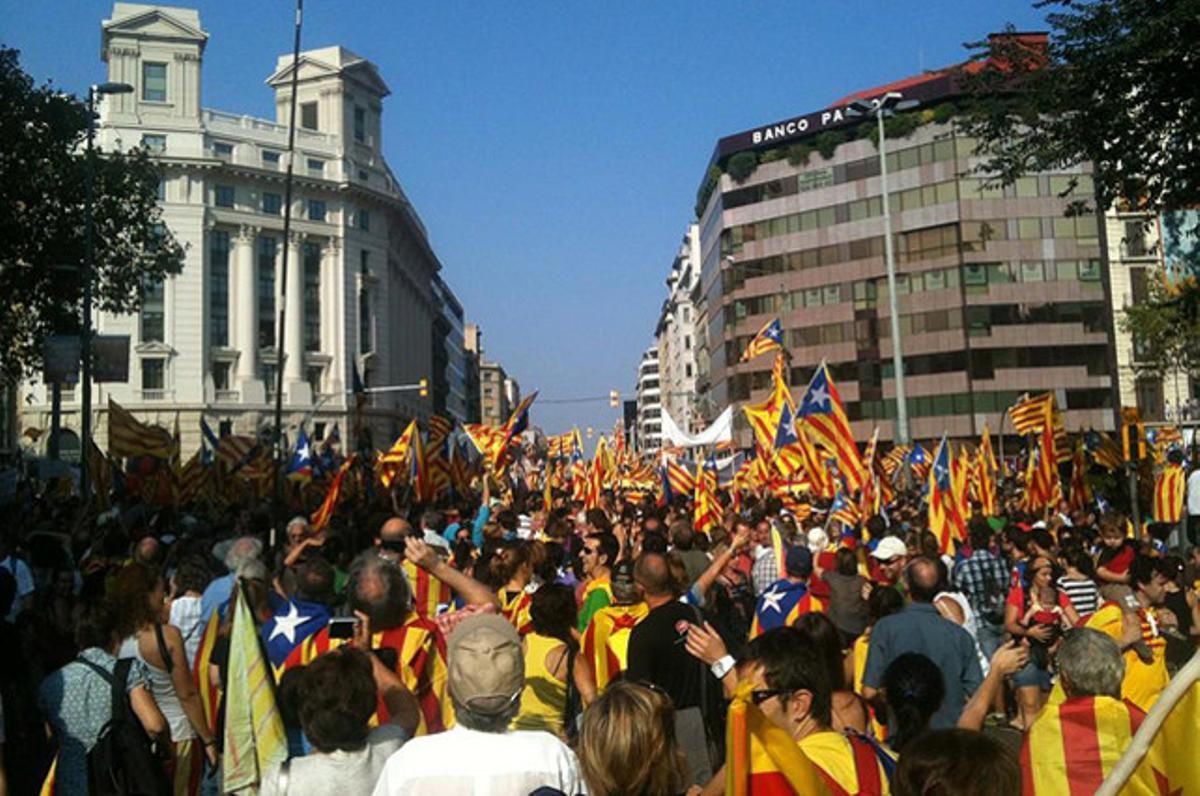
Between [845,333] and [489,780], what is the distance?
207 feet

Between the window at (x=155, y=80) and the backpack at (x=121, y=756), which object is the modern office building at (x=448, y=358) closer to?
the window at (x=155, y=80)

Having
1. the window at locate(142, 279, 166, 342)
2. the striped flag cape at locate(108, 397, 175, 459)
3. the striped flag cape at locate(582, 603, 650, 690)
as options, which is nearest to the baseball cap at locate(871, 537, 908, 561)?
the striped flag cape at locate(582, 603, 650, 690)

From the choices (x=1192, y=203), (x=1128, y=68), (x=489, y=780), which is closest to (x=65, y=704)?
(x=489, y=780)

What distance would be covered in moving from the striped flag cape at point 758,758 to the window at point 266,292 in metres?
72.0

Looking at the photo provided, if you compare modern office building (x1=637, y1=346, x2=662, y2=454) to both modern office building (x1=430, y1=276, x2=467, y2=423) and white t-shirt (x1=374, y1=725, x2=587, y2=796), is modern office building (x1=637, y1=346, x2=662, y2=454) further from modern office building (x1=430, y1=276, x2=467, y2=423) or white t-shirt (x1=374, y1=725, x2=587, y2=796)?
white t-shirt (x1=374, y1=725, x2=587, y2=796)

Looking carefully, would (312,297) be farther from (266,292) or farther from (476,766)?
(476,766)

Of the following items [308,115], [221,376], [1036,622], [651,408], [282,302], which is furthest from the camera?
[651,408]

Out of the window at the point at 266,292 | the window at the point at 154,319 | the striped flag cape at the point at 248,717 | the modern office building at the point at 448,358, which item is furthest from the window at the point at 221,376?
the striped flag cape at the point at 248,717

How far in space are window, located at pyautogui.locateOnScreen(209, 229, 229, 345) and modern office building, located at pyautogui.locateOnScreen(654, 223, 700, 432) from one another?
50.9 m

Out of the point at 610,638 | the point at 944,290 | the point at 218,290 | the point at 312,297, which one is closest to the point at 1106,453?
the point at 610,638

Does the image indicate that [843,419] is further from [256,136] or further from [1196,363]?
[256,136]

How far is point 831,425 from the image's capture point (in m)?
16.0

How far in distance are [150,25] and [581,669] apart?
7291 centimetres

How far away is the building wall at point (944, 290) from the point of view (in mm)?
60250
